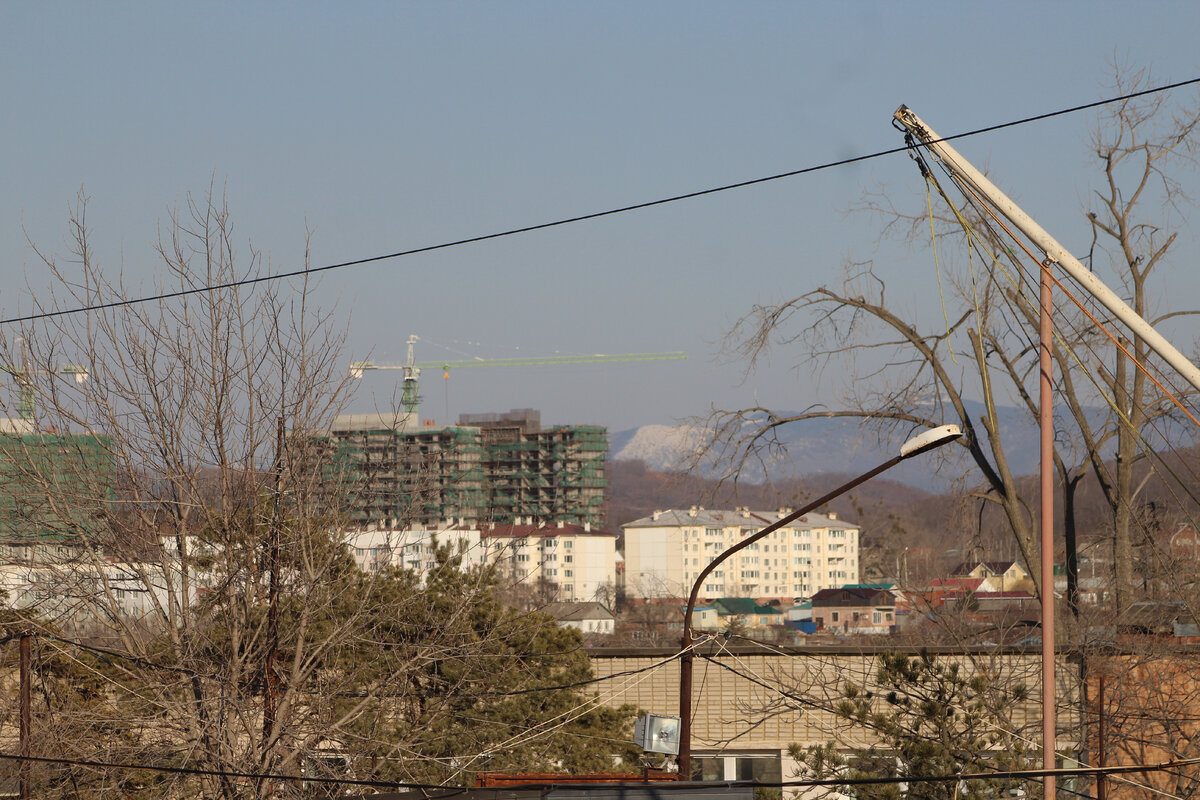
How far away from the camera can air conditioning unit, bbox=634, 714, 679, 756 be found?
14773 millimetres

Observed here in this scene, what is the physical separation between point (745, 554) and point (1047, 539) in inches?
6369

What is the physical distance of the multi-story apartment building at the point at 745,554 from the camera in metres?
170

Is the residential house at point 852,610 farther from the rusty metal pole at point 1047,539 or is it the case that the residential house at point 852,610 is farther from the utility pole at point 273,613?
the rusty metal pole at point 1047,539

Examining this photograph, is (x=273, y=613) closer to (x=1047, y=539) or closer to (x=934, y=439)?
(x=934, y=439)

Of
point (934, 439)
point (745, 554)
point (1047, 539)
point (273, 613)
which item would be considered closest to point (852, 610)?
point (745, 554)

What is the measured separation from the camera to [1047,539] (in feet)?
34.2

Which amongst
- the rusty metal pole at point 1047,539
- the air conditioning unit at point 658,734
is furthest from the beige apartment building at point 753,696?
the rusty metal pole at point 1047,539

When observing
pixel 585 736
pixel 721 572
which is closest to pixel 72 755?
pixel 585 736

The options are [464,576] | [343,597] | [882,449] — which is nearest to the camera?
[343,597]

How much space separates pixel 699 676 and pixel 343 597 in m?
10.3

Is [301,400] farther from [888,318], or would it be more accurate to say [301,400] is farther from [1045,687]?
[888,318]

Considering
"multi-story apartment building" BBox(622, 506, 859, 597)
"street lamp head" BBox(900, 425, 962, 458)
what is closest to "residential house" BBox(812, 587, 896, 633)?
"multi-story apartment building" BBox(622, 506, 859, 597)

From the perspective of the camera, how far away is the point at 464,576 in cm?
1939

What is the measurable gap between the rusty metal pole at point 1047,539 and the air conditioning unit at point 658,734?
17.6 feet
